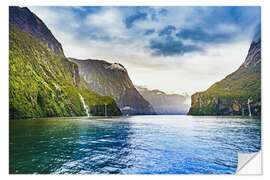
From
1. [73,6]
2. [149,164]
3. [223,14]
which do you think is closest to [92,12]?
[73,6]

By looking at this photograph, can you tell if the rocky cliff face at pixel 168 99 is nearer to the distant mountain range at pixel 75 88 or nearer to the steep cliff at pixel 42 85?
the distant mountain range at pixel 75 88

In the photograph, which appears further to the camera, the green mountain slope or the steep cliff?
the steep cliff

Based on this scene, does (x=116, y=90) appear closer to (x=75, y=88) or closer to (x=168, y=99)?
(x=75, y=88)

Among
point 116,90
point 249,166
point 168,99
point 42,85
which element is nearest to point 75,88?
point 116,90

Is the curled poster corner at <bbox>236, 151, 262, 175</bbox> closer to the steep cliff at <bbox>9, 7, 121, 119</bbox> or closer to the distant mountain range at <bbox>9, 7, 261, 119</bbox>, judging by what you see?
the distant mountain range at <bbox>9, 7, 261, 119</bbox>

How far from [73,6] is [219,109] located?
58.8 meters

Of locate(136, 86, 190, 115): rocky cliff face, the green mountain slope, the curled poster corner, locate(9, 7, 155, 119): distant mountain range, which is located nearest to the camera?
the curled poster corner

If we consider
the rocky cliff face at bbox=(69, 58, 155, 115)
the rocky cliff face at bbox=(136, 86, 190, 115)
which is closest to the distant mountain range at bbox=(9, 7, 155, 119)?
the rocky cliff face at bbox=(69, 58, 155, 115)

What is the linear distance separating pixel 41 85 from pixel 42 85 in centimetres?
83

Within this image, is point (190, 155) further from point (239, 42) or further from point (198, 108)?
point (198, 108)

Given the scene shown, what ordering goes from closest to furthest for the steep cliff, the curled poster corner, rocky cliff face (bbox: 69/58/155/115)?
the curled poster corner < the steep cliff < rocky cliff face (bbox: 69/58/155/115)

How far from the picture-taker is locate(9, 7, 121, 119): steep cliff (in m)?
26.3

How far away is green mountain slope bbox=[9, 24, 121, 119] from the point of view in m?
25.3

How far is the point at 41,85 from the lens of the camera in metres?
43.7
